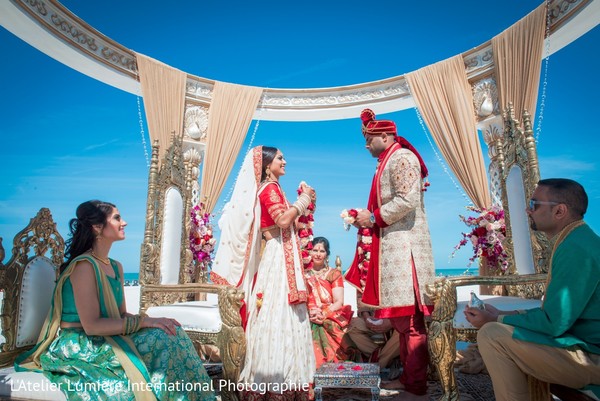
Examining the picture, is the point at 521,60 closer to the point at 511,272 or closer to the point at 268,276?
the point at 511,272

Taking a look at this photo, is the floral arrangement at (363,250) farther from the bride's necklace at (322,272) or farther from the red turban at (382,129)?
the red turban at (382,129)

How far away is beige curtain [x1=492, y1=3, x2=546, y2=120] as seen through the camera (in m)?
4.73

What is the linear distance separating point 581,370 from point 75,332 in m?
1.89

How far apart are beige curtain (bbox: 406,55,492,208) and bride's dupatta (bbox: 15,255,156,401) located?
4.70 metres

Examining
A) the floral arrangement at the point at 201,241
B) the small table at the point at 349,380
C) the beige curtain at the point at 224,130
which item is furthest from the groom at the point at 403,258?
the beige curtain at the point at 224,130

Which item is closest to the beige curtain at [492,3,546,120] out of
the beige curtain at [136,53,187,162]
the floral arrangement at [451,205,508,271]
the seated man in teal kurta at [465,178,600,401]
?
the floral arrangement at [451,205,508,271]

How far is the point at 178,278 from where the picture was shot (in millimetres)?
3275

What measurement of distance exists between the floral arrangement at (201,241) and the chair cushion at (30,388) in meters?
2.29

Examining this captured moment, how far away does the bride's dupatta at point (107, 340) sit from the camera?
1.52m

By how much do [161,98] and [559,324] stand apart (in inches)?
219

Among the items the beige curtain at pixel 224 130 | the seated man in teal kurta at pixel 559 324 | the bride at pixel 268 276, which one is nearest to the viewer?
the seated man in teal kurta at pixel 559 324

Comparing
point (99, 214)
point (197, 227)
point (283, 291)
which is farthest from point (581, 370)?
point (197, 227)

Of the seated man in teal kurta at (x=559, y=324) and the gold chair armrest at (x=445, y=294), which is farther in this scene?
the gold chair armrest at (x=445, y=294)

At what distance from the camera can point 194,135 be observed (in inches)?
239
